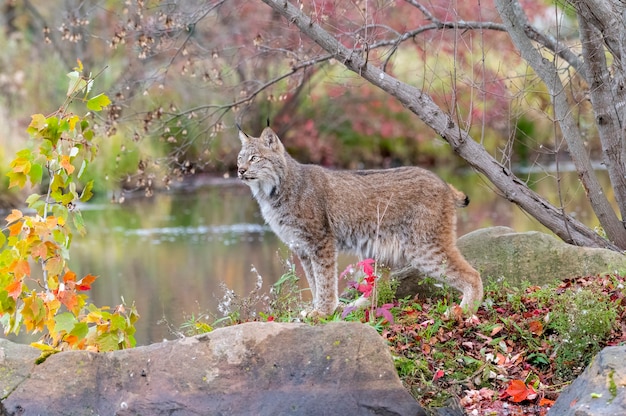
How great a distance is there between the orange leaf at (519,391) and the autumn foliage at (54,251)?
231cm

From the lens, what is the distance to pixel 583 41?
7.41 meters

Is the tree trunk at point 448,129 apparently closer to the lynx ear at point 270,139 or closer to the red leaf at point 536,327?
the lynx ear at point 270,139

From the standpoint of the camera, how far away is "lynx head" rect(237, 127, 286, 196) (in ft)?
24.2

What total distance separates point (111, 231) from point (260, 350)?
10340mm

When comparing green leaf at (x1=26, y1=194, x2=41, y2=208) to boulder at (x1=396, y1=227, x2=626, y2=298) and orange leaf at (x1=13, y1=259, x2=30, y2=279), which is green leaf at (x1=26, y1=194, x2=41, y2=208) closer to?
orange leaf at (x1=13, y1=259, x2=30, y2=279)

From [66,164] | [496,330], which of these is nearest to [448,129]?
[496,330]

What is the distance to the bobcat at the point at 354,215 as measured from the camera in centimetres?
688

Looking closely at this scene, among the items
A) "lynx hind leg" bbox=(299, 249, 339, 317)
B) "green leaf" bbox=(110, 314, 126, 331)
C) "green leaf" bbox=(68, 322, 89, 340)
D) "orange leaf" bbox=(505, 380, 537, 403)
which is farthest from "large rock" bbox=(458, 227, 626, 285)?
"green leaf" bbox=(68, 322, 89, 340)

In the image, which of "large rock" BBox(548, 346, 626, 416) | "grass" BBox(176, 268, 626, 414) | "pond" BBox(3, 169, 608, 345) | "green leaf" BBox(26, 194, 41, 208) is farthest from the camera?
"pond" BBox(3, 169, 608, 345)

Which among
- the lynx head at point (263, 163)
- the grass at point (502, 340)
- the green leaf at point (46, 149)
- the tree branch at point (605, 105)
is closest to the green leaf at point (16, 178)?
the green leaf at point (46, 149)

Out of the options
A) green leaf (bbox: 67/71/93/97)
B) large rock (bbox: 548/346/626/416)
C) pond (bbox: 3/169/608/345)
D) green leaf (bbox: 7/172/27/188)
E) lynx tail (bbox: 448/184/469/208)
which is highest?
green leaf (bbox: 67/71/93/97)

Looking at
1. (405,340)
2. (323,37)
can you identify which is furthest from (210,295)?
(405,340)

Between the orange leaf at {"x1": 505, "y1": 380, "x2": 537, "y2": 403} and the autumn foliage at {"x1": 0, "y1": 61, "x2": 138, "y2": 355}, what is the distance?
2309 mm

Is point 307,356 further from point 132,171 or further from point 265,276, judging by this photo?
point 132,171
